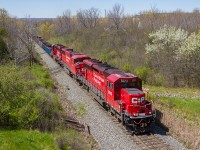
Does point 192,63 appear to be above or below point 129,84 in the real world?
below

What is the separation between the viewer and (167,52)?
4350cm

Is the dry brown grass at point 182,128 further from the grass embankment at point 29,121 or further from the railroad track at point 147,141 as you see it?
the grass embankment at point 29,121

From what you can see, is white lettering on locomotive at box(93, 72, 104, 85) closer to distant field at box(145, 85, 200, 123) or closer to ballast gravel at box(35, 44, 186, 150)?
ballast gravel at box(35, 44, 186, 150)

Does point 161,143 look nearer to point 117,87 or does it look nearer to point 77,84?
point 117,87

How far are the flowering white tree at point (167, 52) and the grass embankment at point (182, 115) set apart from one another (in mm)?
6325

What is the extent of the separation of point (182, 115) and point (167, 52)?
22.4m

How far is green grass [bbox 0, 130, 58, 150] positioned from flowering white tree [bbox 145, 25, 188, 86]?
2575 cm

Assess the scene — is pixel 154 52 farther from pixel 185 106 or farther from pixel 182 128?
pixel 182 128

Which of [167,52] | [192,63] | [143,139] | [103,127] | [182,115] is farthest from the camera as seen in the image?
[167,52]

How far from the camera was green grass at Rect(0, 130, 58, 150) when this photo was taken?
44.6 ft

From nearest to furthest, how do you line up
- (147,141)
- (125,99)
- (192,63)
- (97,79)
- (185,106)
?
(147,141)
(125,99)
(185,106)
(97,79)
(192,63)

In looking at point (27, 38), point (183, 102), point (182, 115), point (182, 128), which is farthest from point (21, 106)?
point (27, 38)

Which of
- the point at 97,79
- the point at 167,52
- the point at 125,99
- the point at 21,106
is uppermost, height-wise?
the point at 167,52

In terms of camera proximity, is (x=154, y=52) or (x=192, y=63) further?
(x=154, y=52)
